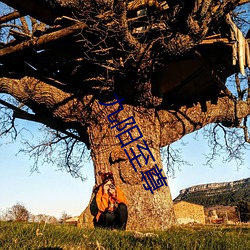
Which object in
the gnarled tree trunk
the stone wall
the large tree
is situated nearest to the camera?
the large tree

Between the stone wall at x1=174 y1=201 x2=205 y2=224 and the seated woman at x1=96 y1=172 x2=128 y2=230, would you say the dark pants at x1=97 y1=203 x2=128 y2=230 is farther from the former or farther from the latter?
the stone wall at x1=174 y1=201 x2=205 y2=224

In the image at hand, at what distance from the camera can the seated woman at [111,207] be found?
5797 millimetres

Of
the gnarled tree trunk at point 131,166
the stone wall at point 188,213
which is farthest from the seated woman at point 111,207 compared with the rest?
the stone wall at point 188,213

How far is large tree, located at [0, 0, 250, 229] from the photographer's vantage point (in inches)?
221

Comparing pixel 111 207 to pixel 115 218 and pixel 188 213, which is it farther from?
pixel 188 213

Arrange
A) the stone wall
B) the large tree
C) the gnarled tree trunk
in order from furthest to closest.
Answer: the stone wall < the gnarled tree trunk < the large tree

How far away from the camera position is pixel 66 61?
675 centimetres

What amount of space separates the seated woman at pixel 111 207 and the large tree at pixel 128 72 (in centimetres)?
45

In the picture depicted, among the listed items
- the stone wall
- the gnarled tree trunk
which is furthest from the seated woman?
the stone wall

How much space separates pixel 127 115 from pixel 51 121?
81.8 inches

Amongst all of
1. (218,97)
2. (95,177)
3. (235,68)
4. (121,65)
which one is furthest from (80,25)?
(218,97)

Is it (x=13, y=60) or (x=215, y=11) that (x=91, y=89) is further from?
(x=215, y=11)

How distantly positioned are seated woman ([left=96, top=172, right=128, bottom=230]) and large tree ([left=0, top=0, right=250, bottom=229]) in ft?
1.48

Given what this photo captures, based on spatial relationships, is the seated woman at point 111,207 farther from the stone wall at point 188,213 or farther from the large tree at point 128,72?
the stone wall at point 188,213
